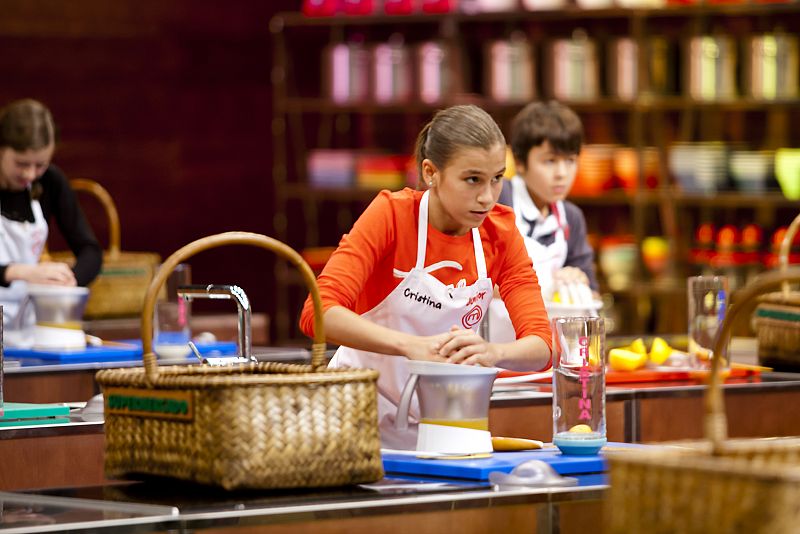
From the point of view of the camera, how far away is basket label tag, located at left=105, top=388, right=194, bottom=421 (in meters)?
2.14

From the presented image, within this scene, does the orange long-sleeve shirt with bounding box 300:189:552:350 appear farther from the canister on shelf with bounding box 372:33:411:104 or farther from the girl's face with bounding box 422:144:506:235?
the canister on shelf with bounding box 372:33:411:104

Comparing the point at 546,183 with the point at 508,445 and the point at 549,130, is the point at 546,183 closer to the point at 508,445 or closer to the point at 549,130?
the point at 549,130

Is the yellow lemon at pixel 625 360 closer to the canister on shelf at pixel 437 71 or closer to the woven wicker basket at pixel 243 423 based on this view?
the woven wicker basket at pixel 243 423

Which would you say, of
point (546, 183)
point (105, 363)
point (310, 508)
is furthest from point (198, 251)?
point (546, 183)

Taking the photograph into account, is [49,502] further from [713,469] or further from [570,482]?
[713,469]

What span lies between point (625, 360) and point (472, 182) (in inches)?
38.5

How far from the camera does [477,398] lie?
2.38 m

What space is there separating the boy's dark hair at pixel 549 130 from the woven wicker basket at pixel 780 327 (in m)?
0.72

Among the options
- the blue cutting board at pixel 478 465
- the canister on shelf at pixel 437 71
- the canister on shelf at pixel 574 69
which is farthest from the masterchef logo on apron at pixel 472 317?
the canister on shelf at pixel 437 71

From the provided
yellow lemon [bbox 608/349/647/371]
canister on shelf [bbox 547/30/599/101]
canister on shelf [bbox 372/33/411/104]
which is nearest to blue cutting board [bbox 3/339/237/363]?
yellow lemon [bbox 608/349/647/371]

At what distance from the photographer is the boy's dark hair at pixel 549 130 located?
4293 millimetres

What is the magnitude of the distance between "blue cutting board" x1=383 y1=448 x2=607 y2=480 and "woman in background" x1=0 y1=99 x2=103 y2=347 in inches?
85.3

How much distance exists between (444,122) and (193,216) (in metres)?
5.52

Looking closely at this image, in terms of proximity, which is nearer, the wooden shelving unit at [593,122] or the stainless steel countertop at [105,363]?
the stainless steel countertop at [105,363]
